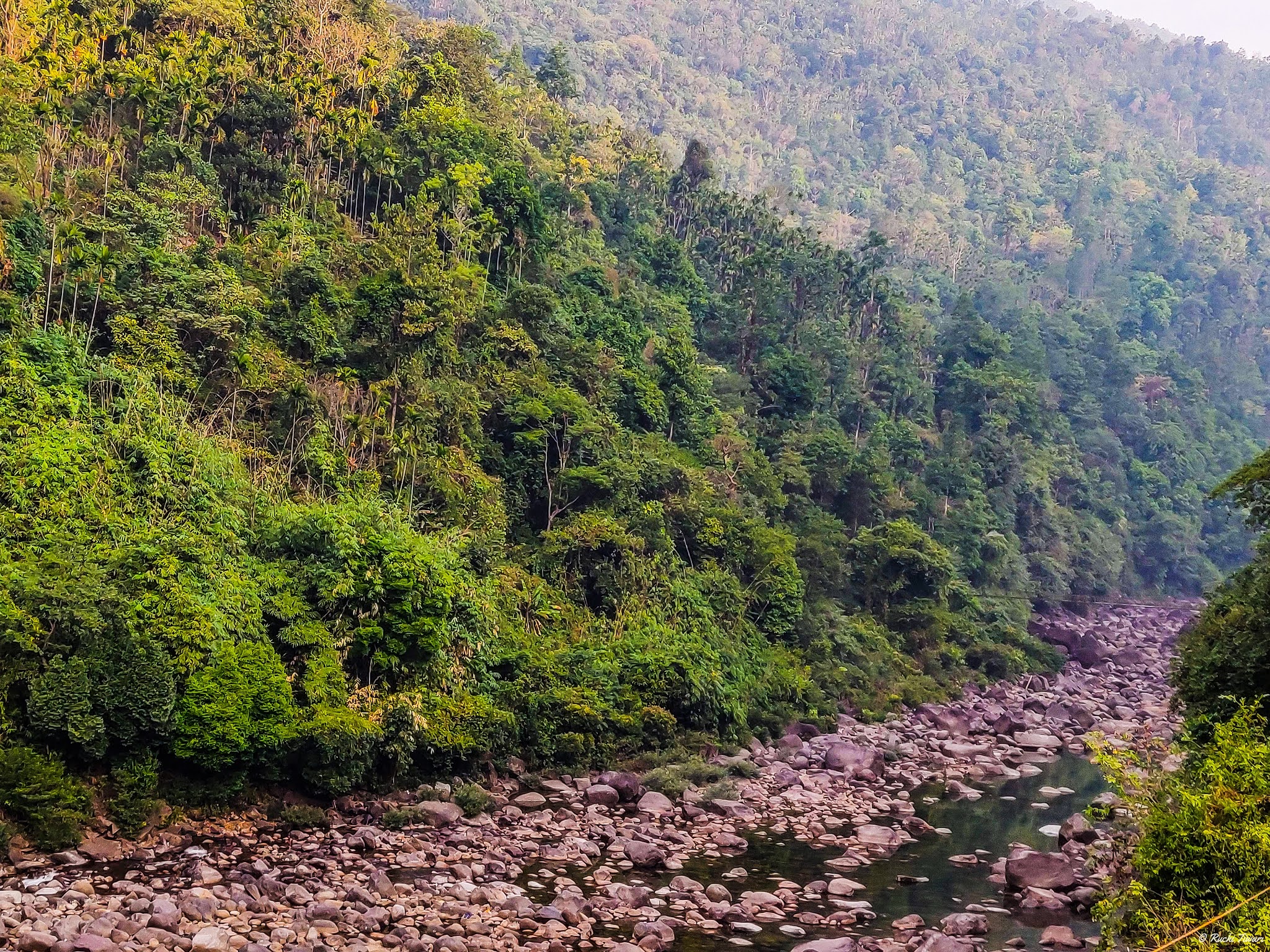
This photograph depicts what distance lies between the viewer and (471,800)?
69.9 ft

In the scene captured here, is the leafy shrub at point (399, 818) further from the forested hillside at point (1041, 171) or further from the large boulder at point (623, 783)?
the forested hillside at point (1041, 171)

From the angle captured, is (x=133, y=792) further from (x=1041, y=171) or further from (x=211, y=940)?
(x=1041, y=171)

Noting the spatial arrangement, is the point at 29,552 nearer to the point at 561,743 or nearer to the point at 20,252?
the point at 20,252

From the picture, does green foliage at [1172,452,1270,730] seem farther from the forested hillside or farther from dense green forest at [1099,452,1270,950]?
the forested hillside

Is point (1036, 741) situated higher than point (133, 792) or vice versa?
point (133, 792)

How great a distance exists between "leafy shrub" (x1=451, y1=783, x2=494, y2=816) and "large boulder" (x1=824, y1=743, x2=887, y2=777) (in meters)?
9.97

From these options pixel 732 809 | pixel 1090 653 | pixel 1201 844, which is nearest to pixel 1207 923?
pixel 1201 844

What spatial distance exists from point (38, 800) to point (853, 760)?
18.5 m

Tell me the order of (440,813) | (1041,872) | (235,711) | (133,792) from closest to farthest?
(133,792) → (1041,872) → (235,711) → (440,813)

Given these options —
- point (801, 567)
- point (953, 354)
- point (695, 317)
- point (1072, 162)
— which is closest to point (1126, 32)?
point (1072, 162)

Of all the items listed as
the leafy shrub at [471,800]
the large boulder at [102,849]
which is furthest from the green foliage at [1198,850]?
the large boulder at [102,849]

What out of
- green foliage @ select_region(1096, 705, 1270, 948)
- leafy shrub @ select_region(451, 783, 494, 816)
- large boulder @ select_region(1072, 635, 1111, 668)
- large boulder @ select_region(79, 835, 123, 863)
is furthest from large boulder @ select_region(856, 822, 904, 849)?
large boulder @ select_region(1072, 635, 1111, 668)

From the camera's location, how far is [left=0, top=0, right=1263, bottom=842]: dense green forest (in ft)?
66.7

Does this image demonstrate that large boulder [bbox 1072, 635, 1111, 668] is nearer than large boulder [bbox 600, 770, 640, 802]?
No
